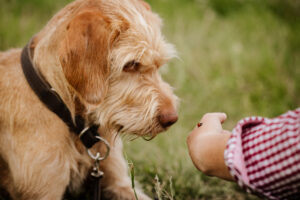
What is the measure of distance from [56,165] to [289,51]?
4373mm

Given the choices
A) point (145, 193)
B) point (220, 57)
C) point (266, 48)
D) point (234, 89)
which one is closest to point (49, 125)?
point (145, 193)

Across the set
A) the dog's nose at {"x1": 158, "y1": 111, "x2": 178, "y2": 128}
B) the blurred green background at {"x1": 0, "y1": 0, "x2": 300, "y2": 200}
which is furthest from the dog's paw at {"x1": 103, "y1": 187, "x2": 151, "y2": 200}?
the dog's nose at {"x1": 158, "y1": 111, "x2": 178, "y2": 128}

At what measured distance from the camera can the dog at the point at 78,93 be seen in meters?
2.12

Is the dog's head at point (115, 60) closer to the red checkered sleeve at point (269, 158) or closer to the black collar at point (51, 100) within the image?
the black collar at point (51, 100)

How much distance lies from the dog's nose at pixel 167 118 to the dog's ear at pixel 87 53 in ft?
1.39

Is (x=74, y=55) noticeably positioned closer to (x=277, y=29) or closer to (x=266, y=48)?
(x=266, y=48)

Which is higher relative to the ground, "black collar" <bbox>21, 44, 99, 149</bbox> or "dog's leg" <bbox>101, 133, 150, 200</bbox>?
"black collar" <bbox>21, 44, 99, 149</bbox>

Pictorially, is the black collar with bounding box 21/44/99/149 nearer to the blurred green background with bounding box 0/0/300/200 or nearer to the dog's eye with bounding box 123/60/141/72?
the dog's eye with bounding box 123/60/141/72

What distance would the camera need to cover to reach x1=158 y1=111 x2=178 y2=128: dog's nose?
7.45 feet

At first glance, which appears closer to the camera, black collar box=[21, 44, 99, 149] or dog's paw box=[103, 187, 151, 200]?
black collar box=[21, 44, 99, 149]

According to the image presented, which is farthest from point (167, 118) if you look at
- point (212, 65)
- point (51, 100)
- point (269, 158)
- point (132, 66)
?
point (212, 65)

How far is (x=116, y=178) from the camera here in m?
2.73

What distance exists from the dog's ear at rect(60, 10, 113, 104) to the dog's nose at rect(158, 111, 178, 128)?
425mm

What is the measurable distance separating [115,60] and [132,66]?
151mm
